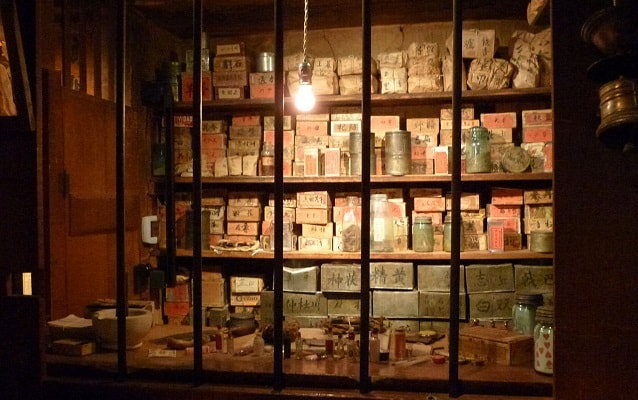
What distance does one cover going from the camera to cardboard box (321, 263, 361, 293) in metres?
3.45

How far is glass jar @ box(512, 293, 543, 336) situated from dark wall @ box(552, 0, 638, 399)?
628mm

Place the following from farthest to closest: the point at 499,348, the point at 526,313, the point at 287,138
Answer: the point at 287,138
the point at 526,313
the point at 499,348

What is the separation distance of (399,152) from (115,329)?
2.10 metres

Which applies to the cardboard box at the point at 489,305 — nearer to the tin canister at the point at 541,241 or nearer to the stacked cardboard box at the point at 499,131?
the tin canister at the point at 541,241

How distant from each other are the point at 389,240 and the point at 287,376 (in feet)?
6.57

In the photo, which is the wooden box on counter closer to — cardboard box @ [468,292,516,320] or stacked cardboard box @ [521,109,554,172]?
cardboard box @ [468,292,516,320]

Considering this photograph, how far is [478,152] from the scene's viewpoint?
3.33 meters

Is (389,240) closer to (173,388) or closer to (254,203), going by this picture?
(254,203)

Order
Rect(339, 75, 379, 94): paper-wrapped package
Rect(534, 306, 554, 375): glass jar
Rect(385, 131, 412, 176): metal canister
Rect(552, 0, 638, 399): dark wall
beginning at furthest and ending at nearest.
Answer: Rect(339, 75, 379, 94): paper-wrapped package < Rect(385, 131, 412, 176): metal canister < Rect(534, 306, 554, 375): glass jar < Rect(552, 0, 638, 399): dark wall

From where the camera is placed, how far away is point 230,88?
3611mm

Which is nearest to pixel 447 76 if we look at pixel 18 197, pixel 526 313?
pixel 526 313

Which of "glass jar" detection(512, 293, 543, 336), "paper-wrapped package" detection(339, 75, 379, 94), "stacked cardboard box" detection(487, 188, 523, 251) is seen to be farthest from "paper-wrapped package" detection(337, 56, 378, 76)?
"glass jar" detection(512, 293, 543, 336)

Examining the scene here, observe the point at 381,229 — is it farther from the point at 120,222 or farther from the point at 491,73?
the point at 120,222

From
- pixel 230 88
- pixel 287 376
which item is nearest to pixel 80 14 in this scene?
pixel 230 88
